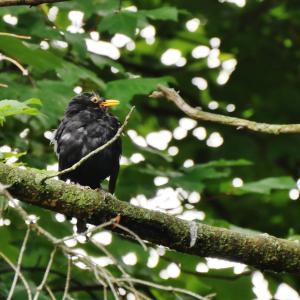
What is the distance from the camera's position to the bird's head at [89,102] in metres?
5.77

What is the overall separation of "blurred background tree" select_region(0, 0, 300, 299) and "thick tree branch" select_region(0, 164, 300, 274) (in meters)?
0.17

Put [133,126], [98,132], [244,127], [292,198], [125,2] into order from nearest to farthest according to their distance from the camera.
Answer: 1. [244,127]
2. [98,132]
3. [133,126]
4. [125,2]
5. [292,198]

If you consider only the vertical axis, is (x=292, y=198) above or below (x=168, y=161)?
below

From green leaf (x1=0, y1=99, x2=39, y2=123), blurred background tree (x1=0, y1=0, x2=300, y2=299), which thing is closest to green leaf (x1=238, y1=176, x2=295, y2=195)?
blurred background tree (x1=0, y1=0, x2=300, y2=299)

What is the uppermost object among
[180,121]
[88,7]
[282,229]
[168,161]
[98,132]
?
[88,7]

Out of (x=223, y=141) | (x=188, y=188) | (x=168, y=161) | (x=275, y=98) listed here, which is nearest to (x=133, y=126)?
(x=168, y=161)

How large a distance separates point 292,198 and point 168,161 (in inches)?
73.5

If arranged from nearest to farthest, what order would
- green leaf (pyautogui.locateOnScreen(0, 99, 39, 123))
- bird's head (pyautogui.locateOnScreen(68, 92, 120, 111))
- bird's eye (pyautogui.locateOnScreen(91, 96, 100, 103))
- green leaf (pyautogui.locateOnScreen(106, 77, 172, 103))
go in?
green leaf (pyautogui.locateOnScreen(0, 99, 39, 123)) < green leaf (pyautogui.locateOnScreen(106, 77, 172, 103)) < bird's head (pyautogui.locateOnScreen(68, 92, 120, 111)) < bird's eye (pyautogui.locateOnScreen(91, 96, 100, 103))

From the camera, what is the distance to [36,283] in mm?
5691

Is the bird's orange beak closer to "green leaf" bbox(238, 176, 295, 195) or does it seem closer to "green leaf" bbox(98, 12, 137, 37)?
"green leaf" bbox(98, 12, 137, 37)

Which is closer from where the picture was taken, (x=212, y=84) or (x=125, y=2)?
(x=125, y=2)

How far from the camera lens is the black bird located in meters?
5.43

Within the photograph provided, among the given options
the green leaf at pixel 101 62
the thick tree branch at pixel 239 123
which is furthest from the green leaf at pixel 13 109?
the green leaf at pixel 101 62

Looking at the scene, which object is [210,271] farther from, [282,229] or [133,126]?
[282,229]
